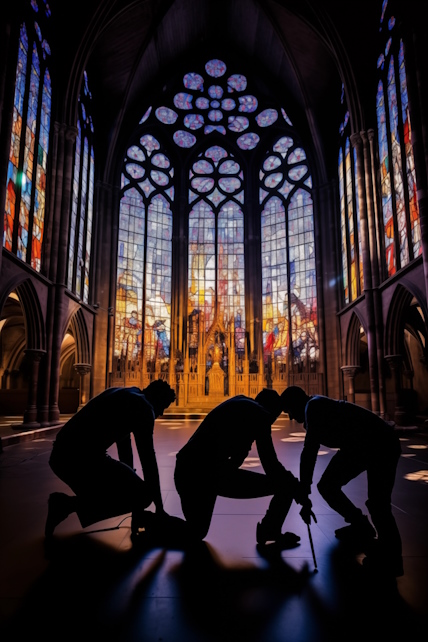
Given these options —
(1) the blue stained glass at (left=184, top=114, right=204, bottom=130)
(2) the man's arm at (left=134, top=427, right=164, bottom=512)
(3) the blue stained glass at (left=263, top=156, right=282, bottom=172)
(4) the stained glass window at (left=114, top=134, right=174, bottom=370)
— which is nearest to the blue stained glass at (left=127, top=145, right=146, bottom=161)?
(4) the stained glass window at (left=114, top=134, right=174, bottom=370)

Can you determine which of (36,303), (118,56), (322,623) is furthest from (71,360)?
(322,623)

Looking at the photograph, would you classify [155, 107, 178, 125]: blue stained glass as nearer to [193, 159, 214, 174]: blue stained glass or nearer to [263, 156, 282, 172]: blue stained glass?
[193, 159, 214, 174]: blue stained glass

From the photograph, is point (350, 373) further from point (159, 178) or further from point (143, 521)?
point (143, 521)

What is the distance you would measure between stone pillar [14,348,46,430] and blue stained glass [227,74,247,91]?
20097 millimetres

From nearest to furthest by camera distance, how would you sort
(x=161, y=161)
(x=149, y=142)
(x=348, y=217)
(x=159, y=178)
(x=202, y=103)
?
(x=348, y=217) → (x=159, y=178) → (x=149, y=142) → (x=161, y=161) → (x=202, y=103)

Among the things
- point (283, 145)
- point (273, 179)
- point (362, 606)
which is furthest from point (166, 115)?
point (362, 606)

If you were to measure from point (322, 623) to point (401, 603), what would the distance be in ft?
1.58

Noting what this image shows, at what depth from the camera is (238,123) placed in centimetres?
2453

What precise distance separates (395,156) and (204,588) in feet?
45.7

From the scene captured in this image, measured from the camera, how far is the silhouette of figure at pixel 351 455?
2689mm

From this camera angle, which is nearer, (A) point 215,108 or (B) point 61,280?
(B) point 61,280

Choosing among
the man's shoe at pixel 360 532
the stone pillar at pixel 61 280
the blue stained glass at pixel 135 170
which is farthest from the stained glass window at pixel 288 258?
the man's shoe at pixel 360 532

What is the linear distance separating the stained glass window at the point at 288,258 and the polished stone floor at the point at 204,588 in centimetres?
1683

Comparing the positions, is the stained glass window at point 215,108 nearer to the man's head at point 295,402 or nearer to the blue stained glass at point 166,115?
the blue stained glass at point 166,115
